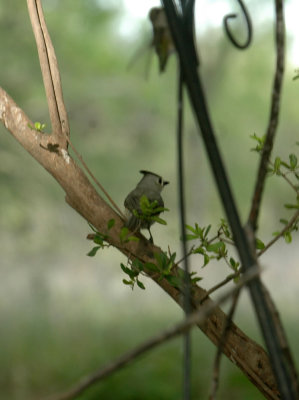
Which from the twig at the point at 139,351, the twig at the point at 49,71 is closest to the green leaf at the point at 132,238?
the twig at the point at 49,71

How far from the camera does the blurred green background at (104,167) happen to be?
4711 millimetres

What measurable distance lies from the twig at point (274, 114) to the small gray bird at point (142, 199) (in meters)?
0.21

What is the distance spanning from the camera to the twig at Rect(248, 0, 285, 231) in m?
0.35

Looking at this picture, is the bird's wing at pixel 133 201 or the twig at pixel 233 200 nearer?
the twig at pixel 233 200

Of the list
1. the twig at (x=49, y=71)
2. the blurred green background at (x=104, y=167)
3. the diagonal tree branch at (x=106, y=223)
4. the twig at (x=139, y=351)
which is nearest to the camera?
the twig at (x=139, y=351)

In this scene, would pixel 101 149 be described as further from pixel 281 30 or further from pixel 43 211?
pixel 281 30

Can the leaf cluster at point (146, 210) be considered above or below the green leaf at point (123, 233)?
above

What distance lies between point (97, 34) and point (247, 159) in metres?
1.96

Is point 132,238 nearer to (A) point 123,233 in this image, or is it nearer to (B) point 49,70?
(A) point 123,233

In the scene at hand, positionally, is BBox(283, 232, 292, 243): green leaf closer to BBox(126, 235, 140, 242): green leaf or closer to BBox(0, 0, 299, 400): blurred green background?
BBox(126, 235, 140, 242): green leaf

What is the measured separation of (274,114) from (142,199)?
260 millimetres

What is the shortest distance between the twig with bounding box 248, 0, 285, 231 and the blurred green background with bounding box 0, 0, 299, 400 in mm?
3638

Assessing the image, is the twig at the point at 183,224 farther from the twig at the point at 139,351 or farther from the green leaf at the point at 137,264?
the green leaf at the point at 137,264

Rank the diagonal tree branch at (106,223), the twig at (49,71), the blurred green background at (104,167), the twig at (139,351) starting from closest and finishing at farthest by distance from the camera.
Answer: the twig at (139,351) < the diagonal tree branch at (106,223) < the twig at (49,71) < the blurred green background at (104,167)
